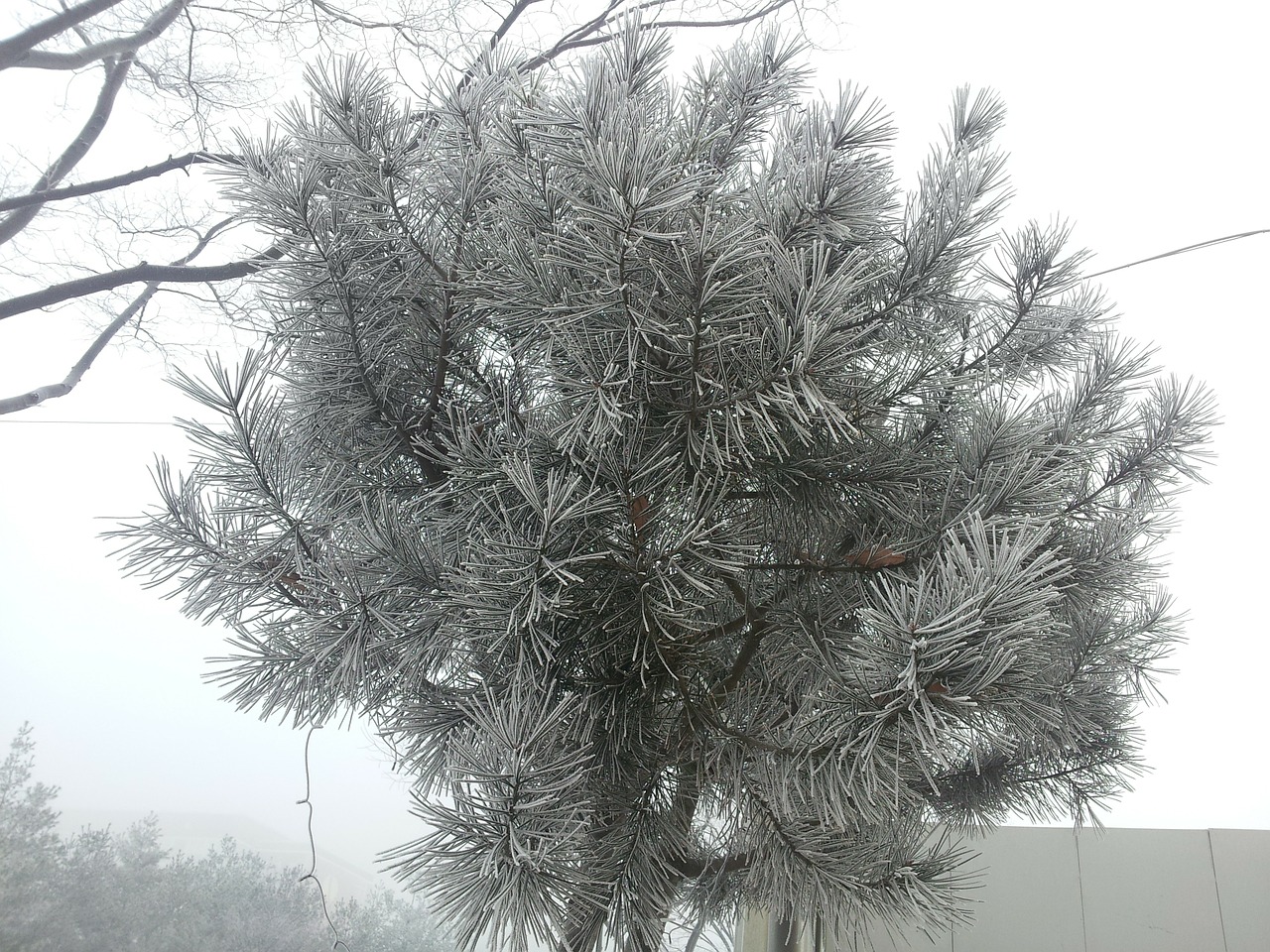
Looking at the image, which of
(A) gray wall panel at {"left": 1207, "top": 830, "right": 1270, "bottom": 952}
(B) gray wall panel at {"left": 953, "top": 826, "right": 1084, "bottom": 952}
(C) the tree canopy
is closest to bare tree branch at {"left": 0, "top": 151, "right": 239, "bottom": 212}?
(C) the tree canopy

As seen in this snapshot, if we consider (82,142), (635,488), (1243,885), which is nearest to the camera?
(635,488)

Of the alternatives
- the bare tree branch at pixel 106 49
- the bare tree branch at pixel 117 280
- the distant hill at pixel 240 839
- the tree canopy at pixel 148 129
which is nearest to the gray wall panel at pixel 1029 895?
the distant hill at pixel 240 839

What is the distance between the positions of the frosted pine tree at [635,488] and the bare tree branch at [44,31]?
975 millimetres

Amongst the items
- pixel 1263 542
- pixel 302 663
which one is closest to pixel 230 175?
pixel 302 663

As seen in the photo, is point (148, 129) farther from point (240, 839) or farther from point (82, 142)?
point (240, 839)

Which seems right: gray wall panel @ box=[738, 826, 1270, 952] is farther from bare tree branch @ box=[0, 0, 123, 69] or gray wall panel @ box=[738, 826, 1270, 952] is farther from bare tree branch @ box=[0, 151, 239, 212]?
bare tree branch @ box=[0, 0, 123, 69]

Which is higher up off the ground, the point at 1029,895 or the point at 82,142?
the point at 82,142

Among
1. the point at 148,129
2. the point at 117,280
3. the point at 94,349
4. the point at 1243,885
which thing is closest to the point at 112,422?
the point at 94,349

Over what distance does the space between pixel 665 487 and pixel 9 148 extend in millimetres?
1344

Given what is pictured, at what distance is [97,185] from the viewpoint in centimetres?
131

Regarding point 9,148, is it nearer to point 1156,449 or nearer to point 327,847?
point 327,847

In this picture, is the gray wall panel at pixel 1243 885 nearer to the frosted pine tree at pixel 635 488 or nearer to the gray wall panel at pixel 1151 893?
the gray wall panel at pixel 1151 893

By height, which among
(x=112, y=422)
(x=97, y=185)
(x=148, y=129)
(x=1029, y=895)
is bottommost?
(x=1029, y=895)

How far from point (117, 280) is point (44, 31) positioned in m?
0.36
